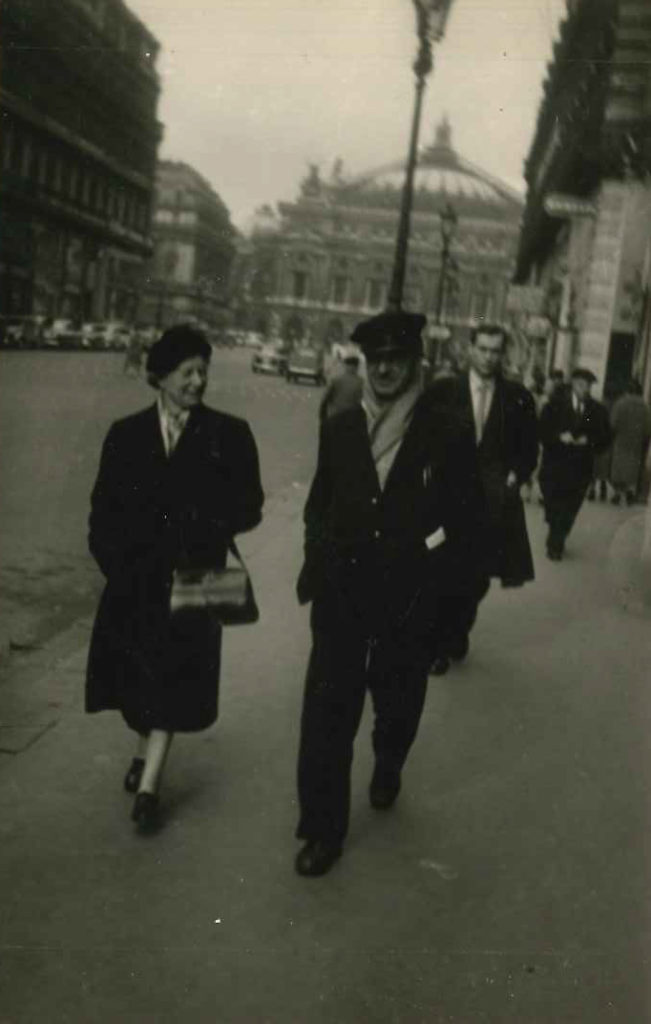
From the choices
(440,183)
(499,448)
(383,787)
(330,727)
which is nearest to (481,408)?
(499,448)

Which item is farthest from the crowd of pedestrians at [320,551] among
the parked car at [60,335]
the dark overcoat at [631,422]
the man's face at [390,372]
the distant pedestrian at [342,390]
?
the parked car at [60,335]

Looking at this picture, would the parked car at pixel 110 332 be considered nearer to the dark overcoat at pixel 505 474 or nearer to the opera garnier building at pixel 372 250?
the opera garnier building at pixel 372 250

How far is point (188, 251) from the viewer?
5.02 metres

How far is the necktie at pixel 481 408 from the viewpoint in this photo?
21.0ft

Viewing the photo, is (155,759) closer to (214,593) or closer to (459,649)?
(214,593)

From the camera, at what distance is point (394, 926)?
3.62 meters

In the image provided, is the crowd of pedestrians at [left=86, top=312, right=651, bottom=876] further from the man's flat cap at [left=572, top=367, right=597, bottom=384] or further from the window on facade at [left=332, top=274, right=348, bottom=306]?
the man's flat cap at [left=572, top=367, right=597, bottom=384]

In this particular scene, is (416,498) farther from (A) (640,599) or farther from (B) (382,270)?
(B) (382,270)

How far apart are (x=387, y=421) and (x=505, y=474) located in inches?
102

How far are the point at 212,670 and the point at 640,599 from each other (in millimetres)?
4718

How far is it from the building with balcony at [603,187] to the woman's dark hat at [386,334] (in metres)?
1.21

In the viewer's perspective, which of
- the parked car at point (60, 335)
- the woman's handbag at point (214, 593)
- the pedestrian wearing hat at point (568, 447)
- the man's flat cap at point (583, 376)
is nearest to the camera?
the woman's handbag at point (214, 593)

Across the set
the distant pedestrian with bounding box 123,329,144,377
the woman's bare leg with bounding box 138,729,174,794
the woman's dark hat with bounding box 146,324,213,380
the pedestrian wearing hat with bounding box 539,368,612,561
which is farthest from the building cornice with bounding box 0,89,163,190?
the pedestrian wearing hat with bounding box 539,368,612,561

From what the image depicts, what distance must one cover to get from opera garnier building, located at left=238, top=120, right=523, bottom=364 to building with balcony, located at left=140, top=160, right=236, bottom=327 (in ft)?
0.72
